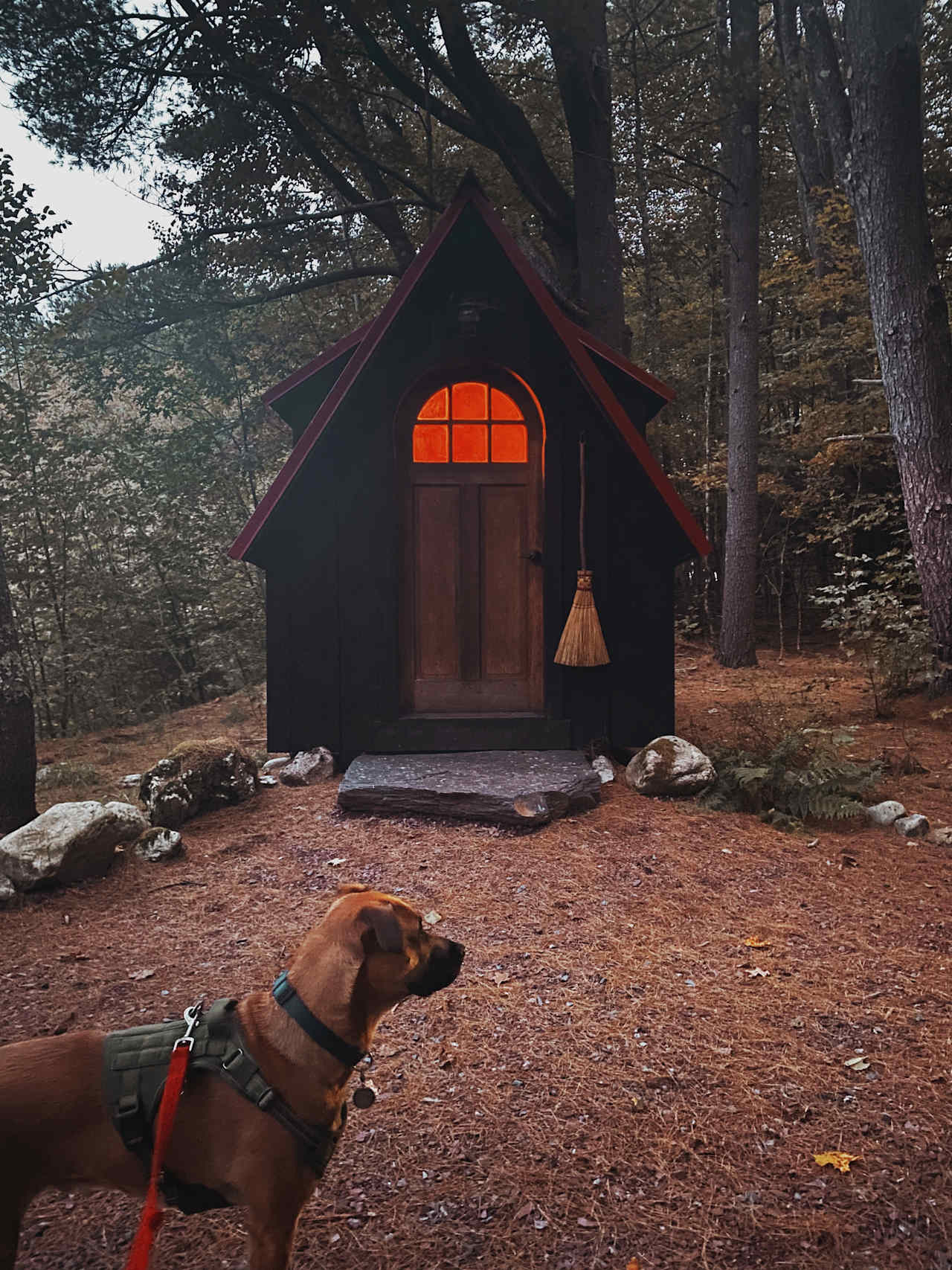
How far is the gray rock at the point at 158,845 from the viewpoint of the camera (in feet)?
18.2

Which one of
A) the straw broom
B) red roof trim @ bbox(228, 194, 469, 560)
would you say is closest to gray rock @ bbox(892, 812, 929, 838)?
the straw broom

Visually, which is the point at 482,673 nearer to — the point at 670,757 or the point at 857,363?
the point at 670,757

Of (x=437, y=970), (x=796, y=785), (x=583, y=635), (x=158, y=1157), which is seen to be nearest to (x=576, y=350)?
(x=583, y=635)

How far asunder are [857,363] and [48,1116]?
17755 mm

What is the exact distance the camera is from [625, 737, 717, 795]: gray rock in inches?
264

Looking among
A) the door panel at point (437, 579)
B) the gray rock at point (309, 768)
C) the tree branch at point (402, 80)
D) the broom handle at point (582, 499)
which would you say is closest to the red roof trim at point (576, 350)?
the broom handle at point (582, 499)

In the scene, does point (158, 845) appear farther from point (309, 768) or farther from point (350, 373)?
point (350, 373)

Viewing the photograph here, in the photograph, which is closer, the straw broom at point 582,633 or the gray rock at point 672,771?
the gray rock at point 672,771

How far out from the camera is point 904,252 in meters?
8.33

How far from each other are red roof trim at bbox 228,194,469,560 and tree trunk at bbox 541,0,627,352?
12.7 ft

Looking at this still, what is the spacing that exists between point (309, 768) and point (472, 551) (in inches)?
94.1

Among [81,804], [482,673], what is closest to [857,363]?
[482,673]

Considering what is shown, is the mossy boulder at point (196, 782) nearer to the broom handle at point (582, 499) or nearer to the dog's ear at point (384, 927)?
the broom handle at point (582, 499)

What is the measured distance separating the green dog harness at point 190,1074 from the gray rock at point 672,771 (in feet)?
16.4
